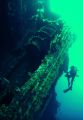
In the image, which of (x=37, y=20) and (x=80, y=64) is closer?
(x=37, y=20)

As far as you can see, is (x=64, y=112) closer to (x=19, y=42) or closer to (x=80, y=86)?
(x=80, y=86)

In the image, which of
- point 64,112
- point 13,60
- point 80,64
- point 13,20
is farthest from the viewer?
point 80,64

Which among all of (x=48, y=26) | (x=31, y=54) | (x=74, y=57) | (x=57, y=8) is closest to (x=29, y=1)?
(x=48, y=26)

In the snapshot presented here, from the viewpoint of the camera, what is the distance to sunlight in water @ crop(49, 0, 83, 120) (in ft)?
38.4

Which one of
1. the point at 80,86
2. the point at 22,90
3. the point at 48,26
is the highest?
the point at 48,26

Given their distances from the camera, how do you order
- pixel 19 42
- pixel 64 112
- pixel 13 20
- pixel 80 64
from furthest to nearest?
pixel 80 64 → pixel 64 112 → pixel 19 42 → pixel 13 20

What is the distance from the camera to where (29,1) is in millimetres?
12047

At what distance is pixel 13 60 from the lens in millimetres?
8984

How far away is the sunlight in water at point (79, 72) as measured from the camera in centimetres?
1171

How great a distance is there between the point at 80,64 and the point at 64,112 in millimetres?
5204

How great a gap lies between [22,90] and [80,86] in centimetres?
853

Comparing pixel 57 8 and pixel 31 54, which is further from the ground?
pixel 57 8

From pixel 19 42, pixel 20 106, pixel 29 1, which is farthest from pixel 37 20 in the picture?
pixel 20 106

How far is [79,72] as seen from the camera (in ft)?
49.9
